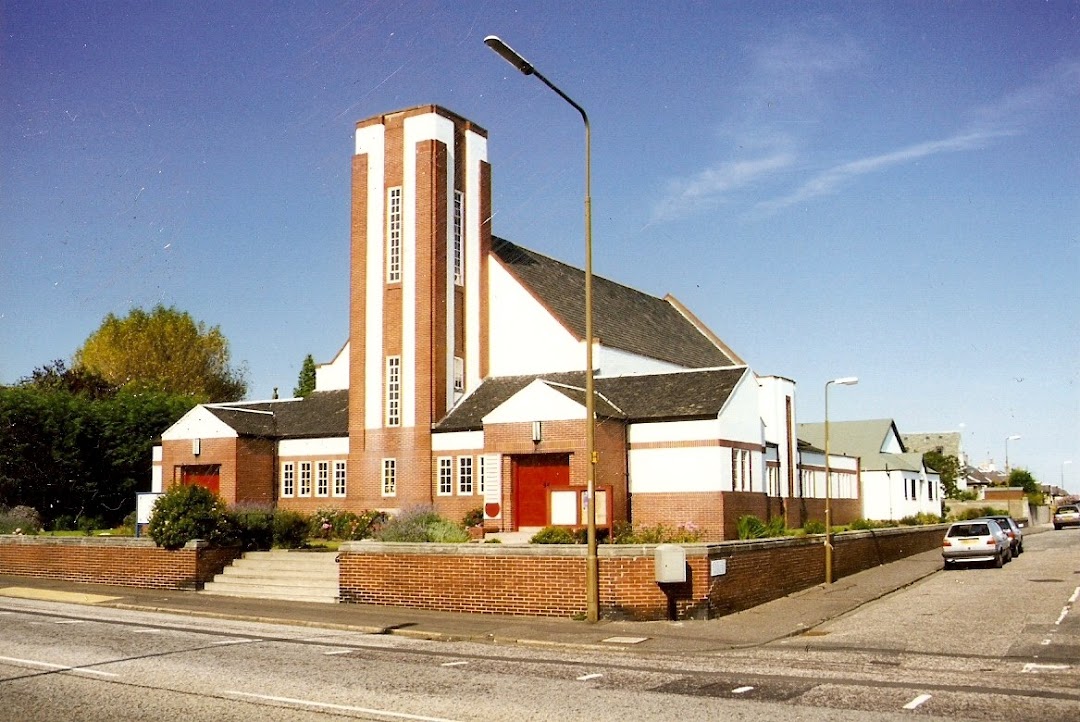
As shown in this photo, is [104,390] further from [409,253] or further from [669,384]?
[669,384]

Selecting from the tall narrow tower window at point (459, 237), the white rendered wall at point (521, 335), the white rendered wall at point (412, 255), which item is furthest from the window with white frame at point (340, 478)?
the tall narrow tower window at point (459, 237)

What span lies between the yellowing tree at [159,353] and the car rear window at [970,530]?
174 feet

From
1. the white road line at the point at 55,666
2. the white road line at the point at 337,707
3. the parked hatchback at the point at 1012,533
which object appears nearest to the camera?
the white road line at the point at 337,707

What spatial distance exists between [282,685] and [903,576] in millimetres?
24171

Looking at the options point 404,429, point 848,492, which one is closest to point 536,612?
point 404,429

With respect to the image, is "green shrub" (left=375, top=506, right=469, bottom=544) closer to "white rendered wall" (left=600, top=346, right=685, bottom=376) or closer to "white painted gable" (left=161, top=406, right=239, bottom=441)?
"white rendered wall" (left=600, top=346, right=685, bottom=376)

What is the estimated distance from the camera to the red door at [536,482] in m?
33.9

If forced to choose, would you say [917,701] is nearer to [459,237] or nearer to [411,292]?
[411,292]

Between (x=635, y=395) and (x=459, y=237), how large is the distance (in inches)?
397

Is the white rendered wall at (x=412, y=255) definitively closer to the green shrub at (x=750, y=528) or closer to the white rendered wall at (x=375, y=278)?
the white rendered wall at (x=375, y=278)

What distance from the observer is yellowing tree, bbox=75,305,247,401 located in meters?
74.7

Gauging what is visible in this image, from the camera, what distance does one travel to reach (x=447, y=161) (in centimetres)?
4000

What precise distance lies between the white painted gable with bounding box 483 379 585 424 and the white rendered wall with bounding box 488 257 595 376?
629 cm

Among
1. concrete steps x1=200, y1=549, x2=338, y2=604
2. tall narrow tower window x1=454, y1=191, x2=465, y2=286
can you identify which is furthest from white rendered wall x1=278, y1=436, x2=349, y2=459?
concrete steps x1=200, y1=549, x2=338, y2=604
